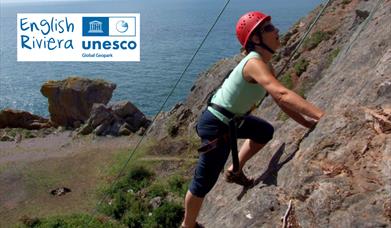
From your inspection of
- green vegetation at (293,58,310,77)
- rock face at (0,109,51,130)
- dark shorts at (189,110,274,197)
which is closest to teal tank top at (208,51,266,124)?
dark shorts at (189,110,274,197)

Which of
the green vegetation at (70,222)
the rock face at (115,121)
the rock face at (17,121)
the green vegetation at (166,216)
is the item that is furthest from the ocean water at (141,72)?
the green vegetation at (166,216)

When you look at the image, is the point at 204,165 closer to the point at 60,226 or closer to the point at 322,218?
the point at 322,218

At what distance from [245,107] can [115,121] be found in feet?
146

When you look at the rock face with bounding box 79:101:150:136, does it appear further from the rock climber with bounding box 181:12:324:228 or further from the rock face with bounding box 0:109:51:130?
the rock climber with bounding box 181:12:324:228

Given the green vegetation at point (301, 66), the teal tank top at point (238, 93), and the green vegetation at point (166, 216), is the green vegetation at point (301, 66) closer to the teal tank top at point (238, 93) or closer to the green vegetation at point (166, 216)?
the green vegetation at point (166, 216)

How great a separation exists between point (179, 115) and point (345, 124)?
3610cm

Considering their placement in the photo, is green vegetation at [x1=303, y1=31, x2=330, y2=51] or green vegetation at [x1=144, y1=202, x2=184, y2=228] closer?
green vegetation at [x1=144, y1=202, x2=184, y2=228]

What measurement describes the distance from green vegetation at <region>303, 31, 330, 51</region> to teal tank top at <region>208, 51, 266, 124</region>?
2806cm

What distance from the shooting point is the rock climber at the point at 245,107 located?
6656mm

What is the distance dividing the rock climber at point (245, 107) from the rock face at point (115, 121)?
41.7 meters

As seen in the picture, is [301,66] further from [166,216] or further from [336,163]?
[336,163]

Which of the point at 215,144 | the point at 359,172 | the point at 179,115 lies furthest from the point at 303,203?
the point at 179,115

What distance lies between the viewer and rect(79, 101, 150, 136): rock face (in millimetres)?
49406

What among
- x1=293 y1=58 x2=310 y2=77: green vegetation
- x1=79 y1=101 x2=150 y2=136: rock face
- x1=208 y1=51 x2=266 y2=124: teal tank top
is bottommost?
x1=79 y1=101 x2=150 y2=136: rock face
